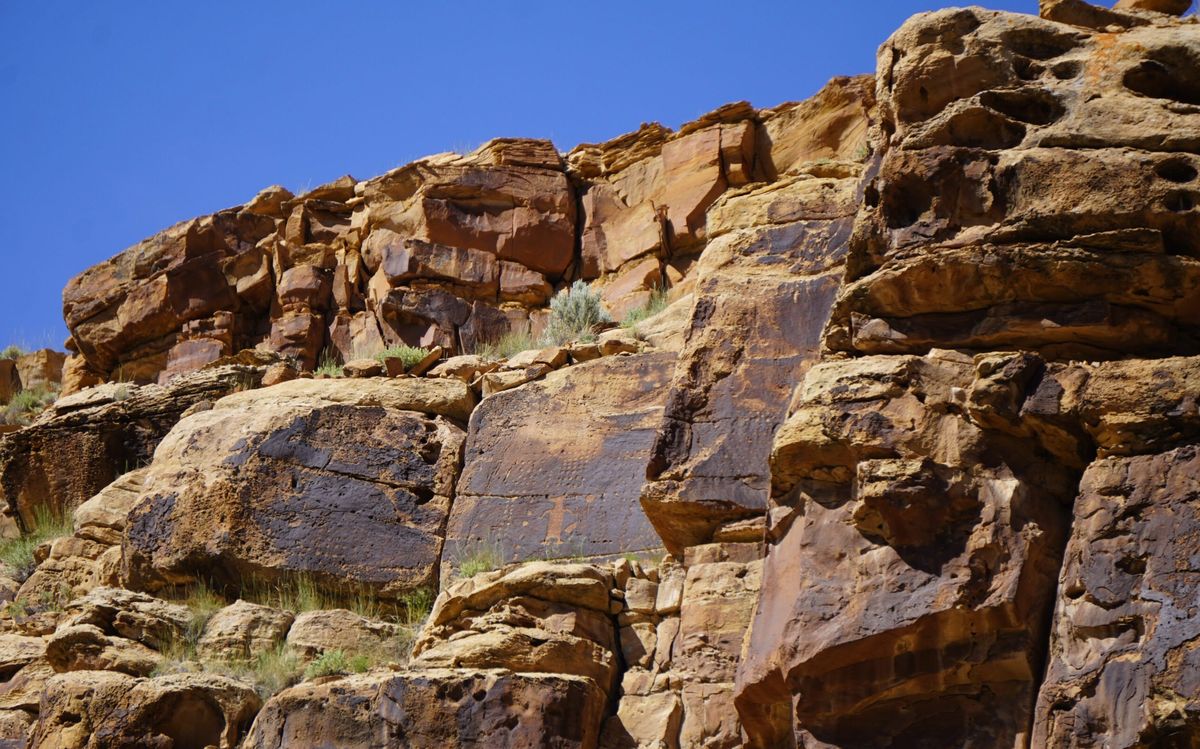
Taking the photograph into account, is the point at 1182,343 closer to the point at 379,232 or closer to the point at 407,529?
the point at 407,529

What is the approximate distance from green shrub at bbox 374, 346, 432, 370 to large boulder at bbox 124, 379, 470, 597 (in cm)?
151

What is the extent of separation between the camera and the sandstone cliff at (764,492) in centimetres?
739

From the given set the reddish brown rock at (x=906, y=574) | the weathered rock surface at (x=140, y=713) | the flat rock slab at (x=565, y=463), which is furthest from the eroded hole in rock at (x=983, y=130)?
the weathered rock surface at (x=140, y=713)

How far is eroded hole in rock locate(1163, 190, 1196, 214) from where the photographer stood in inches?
321

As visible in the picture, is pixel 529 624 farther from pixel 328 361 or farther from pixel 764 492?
pixel 328 361

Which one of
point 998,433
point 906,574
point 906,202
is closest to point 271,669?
point 906,574

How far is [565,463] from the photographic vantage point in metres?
12.3

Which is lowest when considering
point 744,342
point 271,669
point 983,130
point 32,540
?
point 271,669

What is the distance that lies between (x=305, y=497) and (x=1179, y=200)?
7.53 meters

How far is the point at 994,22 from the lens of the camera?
30.7 feet

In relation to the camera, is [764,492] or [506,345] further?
[506,345]

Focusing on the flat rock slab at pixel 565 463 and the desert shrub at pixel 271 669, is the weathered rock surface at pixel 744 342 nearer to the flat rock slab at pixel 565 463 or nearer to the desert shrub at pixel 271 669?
the flat rock slab at pixel 565 463

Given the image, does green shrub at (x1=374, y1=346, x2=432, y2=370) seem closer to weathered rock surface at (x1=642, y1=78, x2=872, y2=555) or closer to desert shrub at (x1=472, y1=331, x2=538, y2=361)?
desert shrub at (x1=472, y1=331, x2=538, y2=361)

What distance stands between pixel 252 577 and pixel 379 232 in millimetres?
7359
